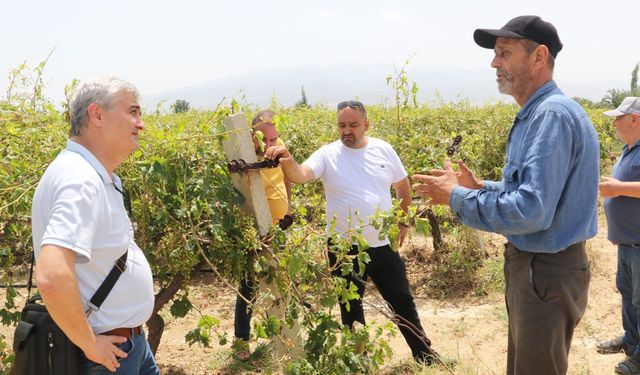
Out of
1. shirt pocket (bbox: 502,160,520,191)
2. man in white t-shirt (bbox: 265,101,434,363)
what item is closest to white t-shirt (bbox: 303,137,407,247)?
man in white t-shirt (bbox: 265,101,434,363)

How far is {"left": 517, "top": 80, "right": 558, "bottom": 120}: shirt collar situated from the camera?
2.24 metres

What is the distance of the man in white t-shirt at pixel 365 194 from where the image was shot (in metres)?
3.71

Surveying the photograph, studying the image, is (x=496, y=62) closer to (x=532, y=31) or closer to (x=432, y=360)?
(x=532, y=31)

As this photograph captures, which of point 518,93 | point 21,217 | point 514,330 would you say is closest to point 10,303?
point 21,217

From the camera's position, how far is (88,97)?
73.1 inches

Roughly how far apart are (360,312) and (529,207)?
2025 mm

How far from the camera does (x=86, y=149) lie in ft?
6.06

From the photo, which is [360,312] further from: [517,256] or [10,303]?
[10,303]

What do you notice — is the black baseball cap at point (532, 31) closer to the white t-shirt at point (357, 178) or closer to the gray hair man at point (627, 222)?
the white t-shirt at point (357, 178)

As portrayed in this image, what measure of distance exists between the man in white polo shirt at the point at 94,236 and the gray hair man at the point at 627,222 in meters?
3.12

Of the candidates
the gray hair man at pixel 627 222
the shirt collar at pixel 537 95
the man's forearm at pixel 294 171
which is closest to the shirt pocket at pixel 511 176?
the shirt collar at pixel 537 95

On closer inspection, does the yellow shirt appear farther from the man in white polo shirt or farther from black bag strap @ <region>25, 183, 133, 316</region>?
black bag strap @ <region>25, 183, 133, 316</region>

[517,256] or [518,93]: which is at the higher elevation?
[518,93]

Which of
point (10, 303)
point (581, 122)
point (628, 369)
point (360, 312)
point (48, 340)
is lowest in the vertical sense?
point (628, 369)
